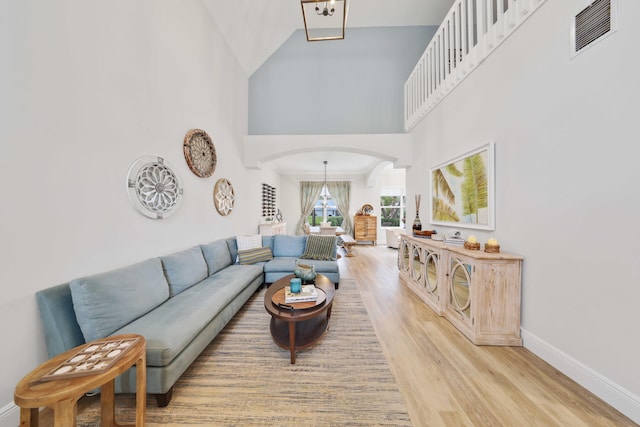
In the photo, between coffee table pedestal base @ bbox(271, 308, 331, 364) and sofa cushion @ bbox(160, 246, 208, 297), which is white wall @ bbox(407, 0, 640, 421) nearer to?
coffee table pedestal base @ bbox(271, 308, 331, 364)

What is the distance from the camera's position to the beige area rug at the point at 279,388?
129cm

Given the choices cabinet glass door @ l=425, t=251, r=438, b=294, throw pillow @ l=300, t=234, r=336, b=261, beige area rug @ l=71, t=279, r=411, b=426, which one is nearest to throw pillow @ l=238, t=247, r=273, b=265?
throw pillow @ l=300, t=234, r=336, b=261

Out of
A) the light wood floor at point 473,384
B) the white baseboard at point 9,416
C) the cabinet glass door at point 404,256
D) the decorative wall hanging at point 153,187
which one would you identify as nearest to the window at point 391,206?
the cabinet glass door at point 404,256

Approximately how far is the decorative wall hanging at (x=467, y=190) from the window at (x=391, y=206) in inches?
187

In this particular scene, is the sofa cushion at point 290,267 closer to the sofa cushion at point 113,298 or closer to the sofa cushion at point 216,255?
the sofa cushion at point 216,255

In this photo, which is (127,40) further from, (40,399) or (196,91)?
(40,399)

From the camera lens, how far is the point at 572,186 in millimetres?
1521

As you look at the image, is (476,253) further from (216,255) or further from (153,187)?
(153,187)

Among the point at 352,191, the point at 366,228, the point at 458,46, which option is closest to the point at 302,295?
the point at 458,46

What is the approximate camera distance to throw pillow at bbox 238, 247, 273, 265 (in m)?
3.33

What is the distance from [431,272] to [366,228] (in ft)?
15.9

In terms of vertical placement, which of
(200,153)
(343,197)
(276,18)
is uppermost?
(276,18)

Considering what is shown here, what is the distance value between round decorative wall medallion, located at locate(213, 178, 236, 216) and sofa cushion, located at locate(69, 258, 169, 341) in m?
1.64

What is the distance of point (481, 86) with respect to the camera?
7.69 ft
